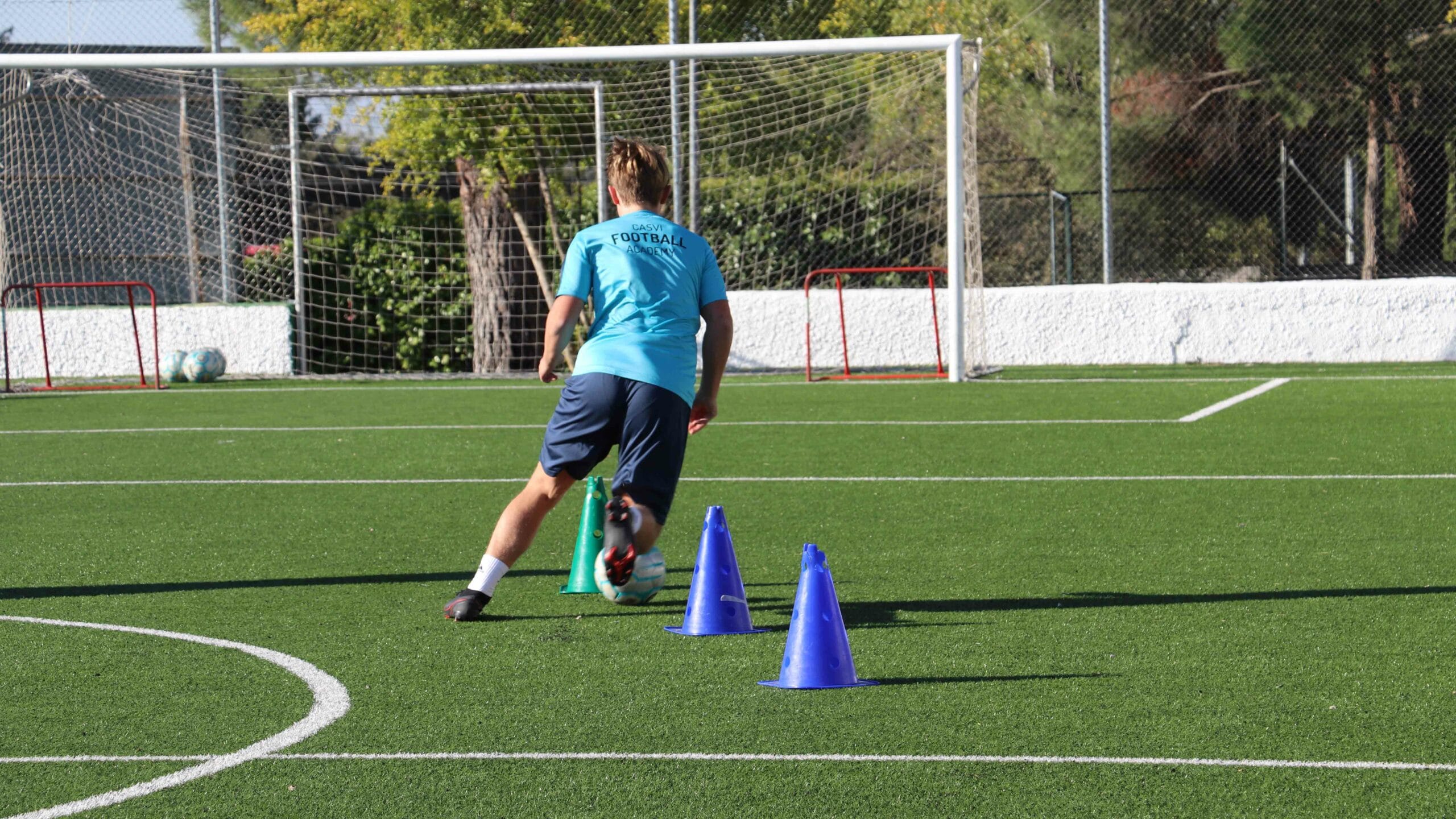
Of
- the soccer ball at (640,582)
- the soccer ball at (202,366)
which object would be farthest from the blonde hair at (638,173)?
the soccer ball at (202,366)

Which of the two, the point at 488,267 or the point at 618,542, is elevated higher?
the point at 488,267

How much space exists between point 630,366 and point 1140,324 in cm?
1385

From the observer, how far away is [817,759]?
3.68m

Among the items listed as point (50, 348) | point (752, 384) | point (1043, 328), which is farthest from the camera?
point (50, 348)

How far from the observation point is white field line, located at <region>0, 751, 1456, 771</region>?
3590mm

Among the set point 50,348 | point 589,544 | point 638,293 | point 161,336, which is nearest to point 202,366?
point 161,336

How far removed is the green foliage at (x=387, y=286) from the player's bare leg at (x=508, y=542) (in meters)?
14.8

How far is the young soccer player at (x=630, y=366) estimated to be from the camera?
205 inches

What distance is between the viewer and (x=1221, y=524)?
7.23 meters

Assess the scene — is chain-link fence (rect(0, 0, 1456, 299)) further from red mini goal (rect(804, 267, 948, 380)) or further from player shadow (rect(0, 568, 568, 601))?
player shadow (rect(0, 568, 568, 601))

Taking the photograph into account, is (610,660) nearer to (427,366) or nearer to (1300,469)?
(1300,469)

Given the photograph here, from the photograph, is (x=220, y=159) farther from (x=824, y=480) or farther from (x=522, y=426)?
(x=824, y=480)

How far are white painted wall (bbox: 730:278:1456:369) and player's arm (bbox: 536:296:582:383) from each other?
1293 cm

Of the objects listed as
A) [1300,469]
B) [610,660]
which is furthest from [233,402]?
[610,660]
